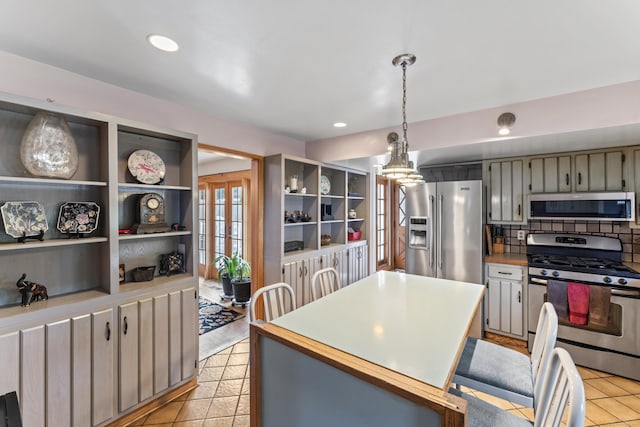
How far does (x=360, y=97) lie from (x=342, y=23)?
3.17 feet

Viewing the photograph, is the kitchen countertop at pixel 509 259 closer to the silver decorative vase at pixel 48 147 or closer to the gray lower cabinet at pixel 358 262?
the gray lower cabinet at pixel 358 262

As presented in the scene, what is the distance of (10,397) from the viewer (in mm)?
975

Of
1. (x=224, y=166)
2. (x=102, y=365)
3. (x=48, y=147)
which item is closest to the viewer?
(x=48, y=147)

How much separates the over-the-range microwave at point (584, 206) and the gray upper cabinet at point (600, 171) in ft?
0.47

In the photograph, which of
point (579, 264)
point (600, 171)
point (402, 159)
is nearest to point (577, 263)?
point (579, 264)

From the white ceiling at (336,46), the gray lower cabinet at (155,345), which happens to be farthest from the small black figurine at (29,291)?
the white ceiling at (336,46)

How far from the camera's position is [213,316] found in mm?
3904

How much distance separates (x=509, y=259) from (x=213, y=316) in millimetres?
3709

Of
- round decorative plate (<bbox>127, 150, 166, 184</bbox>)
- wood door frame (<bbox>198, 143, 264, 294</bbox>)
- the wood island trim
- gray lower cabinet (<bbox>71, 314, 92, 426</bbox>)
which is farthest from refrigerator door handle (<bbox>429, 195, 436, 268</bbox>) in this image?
gray lower cabinet (<bbox>71, 314, 92, 426</bbox>)

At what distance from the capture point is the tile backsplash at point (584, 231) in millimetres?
2957

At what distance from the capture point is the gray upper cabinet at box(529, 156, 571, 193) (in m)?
3.09

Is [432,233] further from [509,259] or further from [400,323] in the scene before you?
[400,323]

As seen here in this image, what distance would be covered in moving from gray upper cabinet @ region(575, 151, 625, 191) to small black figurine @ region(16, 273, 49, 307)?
461 cm

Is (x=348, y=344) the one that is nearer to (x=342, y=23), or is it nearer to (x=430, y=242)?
(x=342, y=23)
